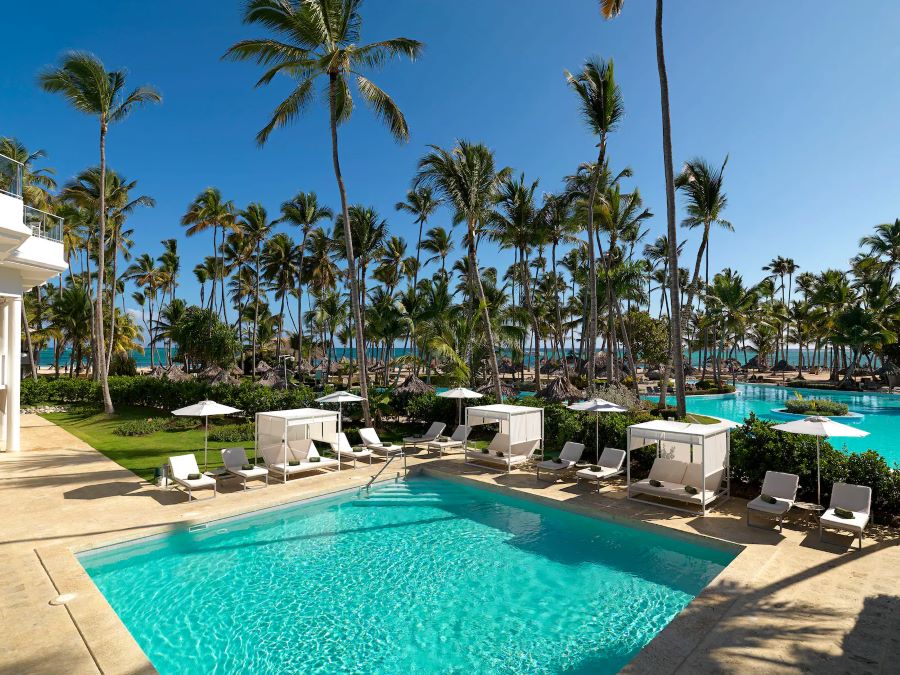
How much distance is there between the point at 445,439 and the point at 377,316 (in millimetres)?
13337

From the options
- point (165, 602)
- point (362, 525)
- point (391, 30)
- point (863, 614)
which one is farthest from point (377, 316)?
point (863, 614)

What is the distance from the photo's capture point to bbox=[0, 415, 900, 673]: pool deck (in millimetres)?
4863

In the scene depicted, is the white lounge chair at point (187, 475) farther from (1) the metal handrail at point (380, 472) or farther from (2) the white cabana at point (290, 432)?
(1) the metal handrail at point (380, 472)

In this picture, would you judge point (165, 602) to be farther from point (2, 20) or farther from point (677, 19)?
point (677, 19)

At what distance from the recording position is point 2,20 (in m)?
14.1

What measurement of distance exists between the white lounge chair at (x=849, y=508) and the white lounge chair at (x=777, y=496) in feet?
2.00

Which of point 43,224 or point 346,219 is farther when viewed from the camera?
point 346,219

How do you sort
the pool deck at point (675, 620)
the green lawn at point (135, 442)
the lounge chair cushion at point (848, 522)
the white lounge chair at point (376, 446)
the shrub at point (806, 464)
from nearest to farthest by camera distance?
the pool deck at point (675, 620), the lounge chair cushion at point (848, 522), the shrub at point (806, 464), the green lawn at point (135, 442), the white lounge chair at point (376, 446)

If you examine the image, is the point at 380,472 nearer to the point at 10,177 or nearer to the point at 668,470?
the point at 668,470

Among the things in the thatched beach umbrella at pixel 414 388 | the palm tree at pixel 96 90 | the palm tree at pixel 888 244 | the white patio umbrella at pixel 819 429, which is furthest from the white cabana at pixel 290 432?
the palm tree at pixel 888 244

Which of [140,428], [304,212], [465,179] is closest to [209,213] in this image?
[304,212]

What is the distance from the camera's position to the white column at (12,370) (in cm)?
1428

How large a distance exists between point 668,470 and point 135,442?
17.0 metres

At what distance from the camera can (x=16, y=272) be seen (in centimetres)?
1398
